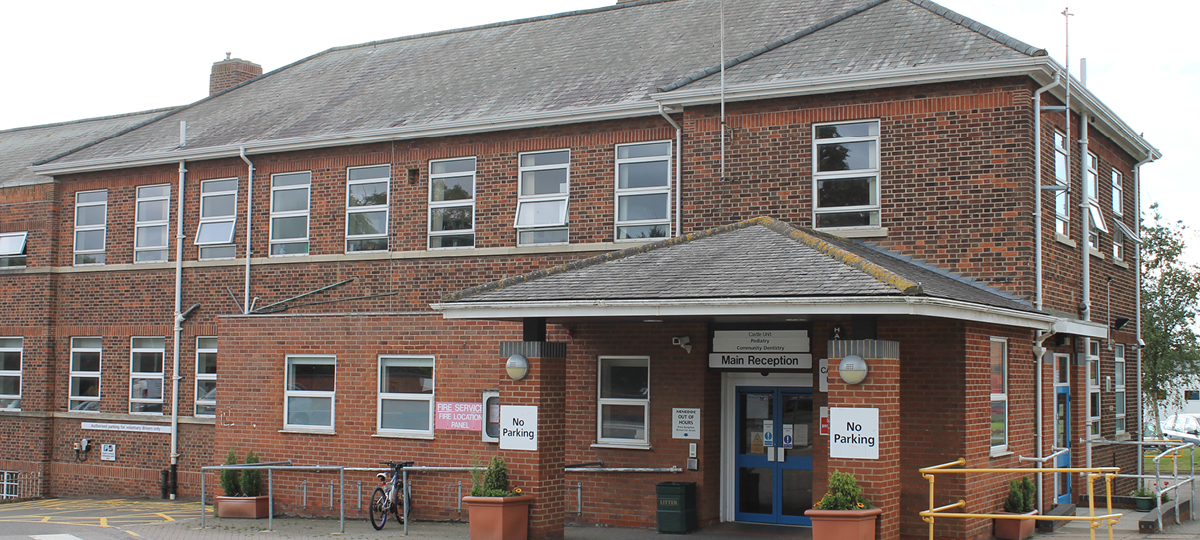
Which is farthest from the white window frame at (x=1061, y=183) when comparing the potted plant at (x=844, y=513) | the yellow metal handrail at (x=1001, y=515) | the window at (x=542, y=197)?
the window at (x=542, y=197)

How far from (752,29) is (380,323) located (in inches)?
316

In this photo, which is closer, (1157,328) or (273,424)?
(273,424)

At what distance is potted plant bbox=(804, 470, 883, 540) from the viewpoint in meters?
11.1

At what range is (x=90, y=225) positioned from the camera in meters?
22.4

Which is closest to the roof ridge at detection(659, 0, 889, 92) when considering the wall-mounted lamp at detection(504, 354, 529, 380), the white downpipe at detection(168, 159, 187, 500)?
the wall-mounted lamp at detection(504, 354, 529, 380)

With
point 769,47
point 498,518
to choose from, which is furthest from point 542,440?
point 769,47

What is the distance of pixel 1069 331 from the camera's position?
15070mm

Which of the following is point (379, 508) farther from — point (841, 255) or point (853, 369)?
point (841, 255)

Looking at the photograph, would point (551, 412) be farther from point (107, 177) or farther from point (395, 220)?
point (107, 177)

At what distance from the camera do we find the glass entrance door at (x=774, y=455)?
14.8 metres

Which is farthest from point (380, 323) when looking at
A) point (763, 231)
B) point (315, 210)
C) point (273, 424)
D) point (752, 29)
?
point (752, 29)

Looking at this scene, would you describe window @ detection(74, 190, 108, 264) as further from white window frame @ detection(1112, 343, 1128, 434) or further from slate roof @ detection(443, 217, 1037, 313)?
white window frame @ detection(1112, 343, 1128, 434)

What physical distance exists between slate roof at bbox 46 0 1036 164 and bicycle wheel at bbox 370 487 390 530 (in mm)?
6220

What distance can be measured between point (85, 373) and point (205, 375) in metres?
3.28
